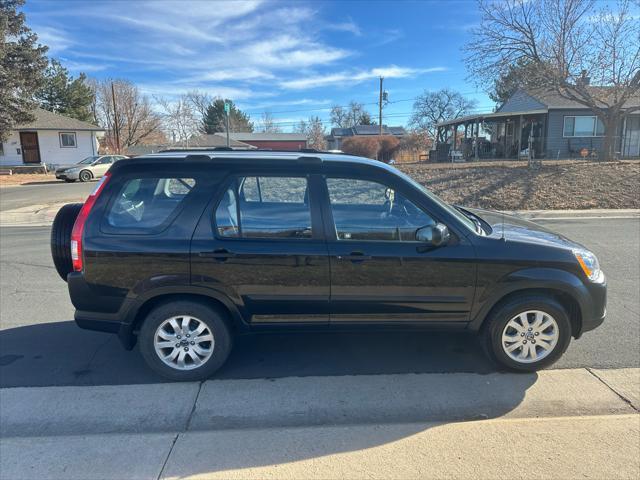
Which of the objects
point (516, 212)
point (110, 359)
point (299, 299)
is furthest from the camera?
point (516, 212)

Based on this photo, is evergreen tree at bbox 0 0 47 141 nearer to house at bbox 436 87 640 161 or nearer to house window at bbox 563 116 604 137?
house at bbox 436 87 640 161

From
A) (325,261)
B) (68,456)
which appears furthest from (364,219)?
(68,456)

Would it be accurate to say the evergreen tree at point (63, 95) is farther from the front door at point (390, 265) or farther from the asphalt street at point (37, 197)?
the front door at point (390, 265)

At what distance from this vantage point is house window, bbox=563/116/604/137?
26.5 m

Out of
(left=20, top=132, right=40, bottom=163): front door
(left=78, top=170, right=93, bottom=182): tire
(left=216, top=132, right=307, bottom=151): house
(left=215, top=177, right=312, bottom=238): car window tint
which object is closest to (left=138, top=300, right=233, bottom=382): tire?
(left=215, top=177, right=312, bottom=238): car window tint

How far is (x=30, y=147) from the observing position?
111 feet

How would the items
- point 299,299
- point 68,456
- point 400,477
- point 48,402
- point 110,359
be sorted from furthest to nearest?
point 110,359
point 299,299
point 48,402
point 68,456
point 400,477

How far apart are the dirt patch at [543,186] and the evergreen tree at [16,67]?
79.6 ft

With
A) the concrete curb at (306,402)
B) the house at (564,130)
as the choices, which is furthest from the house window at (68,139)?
the concrete curb at (306,402)

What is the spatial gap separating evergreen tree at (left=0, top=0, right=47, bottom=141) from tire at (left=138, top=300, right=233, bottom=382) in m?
28.7

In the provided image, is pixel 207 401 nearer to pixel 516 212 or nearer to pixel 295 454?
pixel 295 454

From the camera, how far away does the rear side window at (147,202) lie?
3.39 meters

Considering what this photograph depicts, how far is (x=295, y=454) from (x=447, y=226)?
6.41 feet

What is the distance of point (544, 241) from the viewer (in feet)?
11.6
